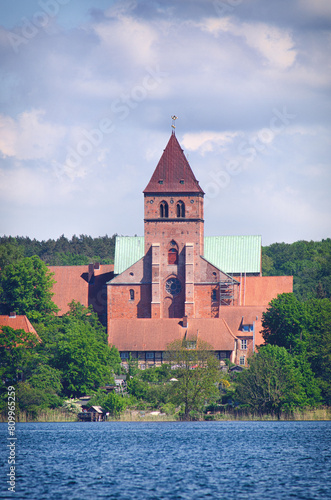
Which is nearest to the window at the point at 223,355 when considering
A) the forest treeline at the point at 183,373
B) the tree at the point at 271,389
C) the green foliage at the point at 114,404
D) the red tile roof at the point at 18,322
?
the forest treeline at the point at 183,373

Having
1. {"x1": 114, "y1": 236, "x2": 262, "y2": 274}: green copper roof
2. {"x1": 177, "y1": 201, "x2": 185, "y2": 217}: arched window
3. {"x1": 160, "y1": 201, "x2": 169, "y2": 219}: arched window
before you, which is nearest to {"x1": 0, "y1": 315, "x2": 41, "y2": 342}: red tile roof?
{"x1": 114, "y1": 236, "x2": 262, "y2": 274}: green copper roof

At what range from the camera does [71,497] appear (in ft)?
119

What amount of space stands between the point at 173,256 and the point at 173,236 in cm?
186

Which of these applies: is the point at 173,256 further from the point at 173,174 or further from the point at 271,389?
the point at 271,389

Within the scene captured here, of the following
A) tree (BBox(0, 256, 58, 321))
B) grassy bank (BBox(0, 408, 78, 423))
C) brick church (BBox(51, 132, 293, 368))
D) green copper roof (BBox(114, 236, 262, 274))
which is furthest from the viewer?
green copper roof (BBox(114, 236, 262, 274))

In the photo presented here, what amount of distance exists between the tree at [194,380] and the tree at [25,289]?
68.3 ft

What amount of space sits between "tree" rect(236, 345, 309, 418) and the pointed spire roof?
29360mm

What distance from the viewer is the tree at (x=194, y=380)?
230ft

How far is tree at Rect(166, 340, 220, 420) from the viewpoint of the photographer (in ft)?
230

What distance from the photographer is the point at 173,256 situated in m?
95.6

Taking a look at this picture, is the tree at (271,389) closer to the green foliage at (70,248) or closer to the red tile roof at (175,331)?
the red tile roof at (175,331)

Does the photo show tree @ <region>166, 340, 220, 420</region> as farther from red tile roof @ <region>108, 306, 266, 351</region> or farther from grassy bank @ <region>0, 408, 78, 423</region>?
red tile roof @ <region>108, 306, 266, 351</region>

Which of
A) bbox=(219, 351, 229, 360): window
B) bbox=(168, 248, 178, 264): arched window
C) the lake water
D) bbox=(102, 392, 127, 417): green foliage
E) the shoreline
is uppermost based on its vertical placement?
bbox=(168, 248, 178, 264): arched window

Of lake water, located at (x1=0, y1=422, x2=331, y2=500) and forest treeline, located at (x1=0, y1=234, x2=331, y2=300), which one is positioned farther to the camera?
forest treeline, located at (x1=0, y1=234, x2=331, y2=300)
